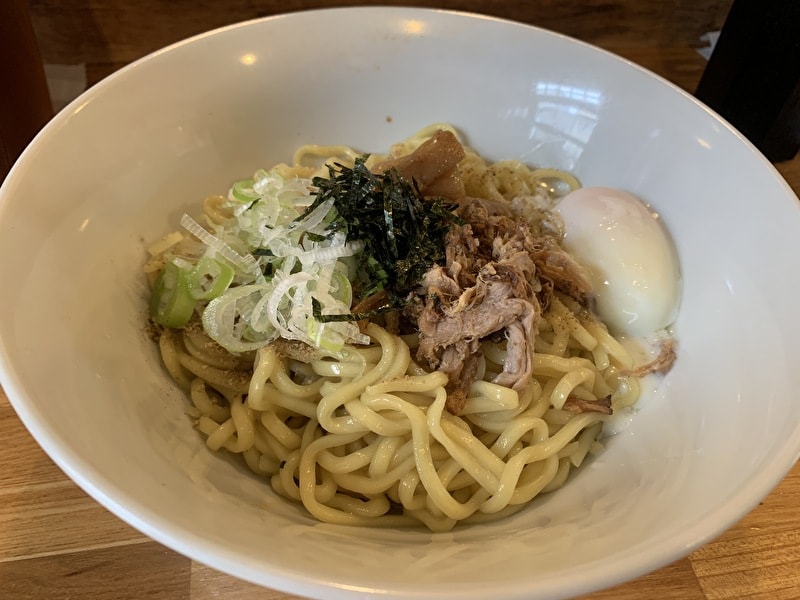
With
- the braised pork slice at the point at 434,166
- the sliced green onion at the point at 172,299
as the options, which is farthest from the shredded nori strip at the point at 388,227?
the sliced green onion at the point at 172,299

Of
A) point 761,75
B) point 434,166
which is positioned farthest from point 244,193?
point 761,75

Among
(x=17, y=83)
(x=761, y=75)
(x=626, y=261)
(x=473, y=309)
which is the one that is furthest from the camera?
(x=761, y=75)

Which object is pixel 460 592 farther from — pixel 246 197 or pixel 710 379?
pixel 246 197

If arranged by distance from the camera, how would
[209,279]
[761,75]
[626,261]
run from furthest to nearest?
1. [761,75]
2. [626,261]
3. [209,279]

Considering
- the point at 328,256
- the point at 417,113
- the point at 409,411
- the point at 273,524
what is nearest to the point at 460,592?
the point at 273,524

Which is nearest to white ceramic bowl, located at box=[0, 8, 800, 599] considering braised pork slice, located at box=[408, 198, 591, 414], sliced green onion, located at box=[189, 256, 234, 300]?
sliced green onion, located at box=[189, 256, 234, 300]

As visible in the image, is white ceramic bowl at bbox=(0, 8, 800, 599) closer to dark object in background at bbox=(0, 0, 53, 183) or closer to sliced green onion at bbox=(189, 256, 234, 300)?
sliced green onion at bbox=(189, 256, 234, 300)

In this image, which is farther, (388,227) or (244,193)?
(244,193)

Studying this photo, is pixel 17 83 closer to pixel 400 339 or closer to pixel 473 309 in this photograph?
pixel 400 339
